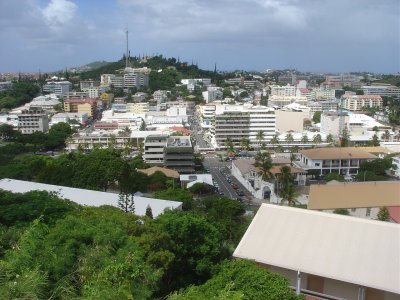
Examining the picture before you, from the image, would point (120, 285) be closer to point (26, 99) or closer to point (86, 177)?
point (86, 177)

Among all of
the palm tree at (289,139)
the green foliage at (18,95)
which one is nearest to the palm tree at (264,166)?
the palm tree at (289,139)

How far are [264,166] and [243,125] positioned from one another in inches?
547

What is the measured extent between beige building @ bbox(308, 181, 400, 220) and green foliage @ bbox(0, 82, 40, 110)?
136 feet

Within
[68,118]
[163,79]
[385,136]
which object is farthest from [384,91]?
[68,118]

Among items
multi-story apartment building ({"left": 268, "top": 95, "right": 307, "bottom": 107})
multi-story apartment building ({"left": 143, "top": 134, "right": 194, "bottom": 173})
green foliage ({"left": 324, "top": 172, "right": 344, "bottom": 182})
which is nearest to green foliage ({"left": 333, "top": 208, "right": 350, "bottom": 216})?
green foliage ({"left": 324, "top": 172, "right": 344, "bottom": 182})

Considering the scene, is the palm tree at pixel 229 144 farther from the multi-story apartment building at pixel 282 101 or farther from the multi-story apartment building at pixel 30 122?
the multi-story apartment building at pixel 282 101

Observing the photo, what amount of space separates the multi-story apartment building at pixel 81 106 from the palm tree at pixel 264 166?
28.5 m

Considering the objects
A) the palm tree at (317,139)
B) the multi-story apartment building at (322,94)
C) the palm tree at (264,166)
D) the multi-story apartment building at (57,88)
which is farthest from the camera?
the multi-story apartment building at (57,88)

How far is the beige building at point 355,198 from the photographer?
1406 cm

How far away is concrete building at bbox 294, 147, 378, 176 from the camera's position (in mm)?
22422

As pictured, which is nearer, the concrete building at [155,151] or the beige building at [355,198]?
the beige building at [355,198]

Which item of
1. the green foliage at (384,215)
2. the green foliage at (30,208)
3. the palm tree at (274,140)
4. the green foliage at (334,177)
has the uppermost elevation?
the green foliage at (30,208)

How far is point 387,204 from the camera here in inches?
560

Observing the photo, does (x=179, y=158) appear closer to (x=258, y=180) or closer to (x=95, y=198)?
(x=258, y=180)
